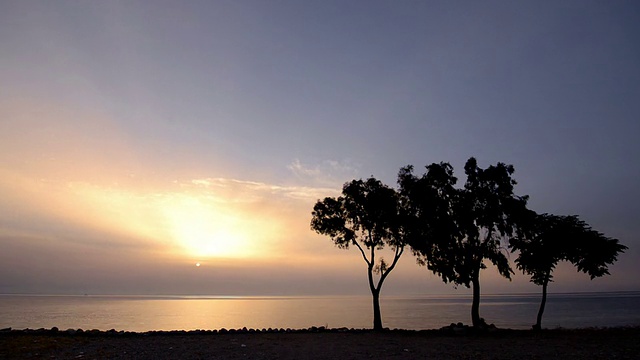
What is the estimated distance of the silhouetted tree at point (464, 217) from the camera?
3841cm

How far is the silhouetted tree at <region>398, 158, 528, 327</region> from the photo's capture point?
38406 mm

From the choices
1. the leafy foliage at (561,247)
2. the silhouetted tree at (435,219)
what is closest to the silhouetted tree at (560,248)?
the leafy foliage at (561,247)

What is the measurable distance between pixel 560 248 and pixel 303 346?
27.4 meters

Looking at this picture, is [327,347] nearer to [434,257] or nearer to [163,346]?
[163,346]

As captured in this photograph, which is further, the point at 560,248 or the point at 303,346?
the point at 560,248

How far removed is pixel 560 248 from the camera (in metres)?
38.0

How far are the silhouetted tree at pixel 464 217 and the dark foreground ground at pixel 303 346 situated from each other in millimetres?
9710

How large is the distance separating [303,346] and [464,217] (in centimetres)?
2135

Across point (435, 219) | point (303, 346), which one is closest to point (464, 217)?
point (435, 219)

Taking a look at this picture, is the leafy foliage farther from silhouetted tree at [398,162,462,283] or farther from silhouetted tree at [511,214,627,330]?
silhouetted tree at [398,162,462,283]

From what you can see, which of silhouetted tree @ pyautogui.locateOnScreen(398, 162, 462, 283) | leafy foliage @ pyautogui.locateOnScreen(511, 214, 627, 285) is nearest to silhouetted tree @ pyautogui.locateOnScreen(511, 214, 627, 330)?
leafy foliage @ pyautogui.locateOnScreen(511, 214, 627, 285)

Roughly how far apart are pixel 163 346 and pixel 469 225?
28201mm

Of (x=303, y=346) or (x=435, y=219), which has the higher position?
(x=435, y=219)

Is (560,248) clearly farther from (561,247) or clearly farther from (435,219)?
(435,219)
